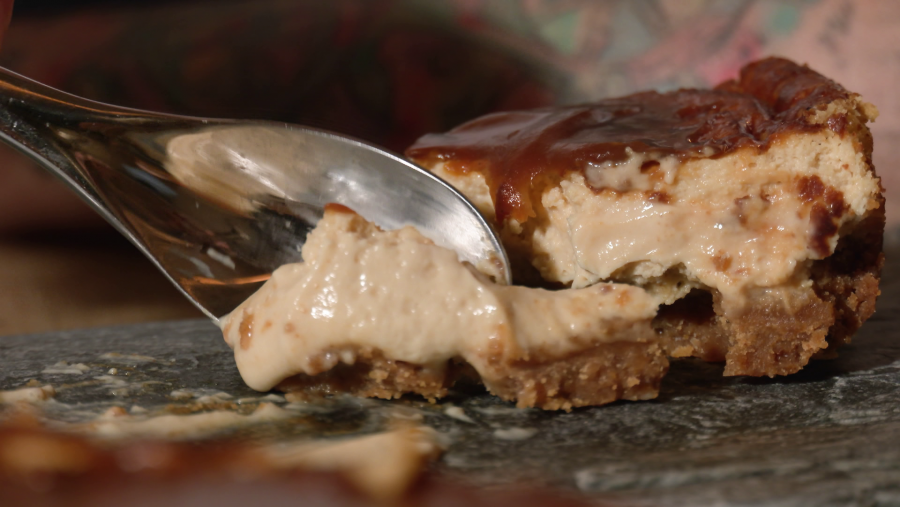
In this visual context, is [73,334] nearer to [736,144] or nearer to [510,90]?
[736,144]

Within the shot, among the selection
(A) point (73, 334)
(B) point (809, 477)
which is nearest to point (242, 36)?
(A) point (73, 334)

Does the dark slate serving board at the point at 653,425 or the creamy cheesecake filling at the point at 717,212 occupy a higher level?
the creamy cheesecake filling at the point at 717,212

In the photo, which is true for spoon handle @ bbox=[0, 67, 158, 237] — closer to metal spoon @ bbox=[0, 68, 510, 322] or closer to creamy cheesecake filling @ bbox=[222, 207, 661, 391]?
metal spoon @ bbox=[0, 68, 510, 322]

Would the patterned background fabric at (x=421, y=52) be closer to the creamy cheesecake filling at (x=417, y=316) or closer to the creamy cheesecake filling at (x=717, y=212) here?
A: the creamy cheesecake filling at (x=717, y=212)

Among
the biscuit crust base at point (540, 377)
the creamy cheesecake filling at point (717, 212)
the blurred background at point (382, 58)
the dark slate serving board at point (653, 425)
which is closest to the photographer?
the dark slate serving board at point (653, 425)

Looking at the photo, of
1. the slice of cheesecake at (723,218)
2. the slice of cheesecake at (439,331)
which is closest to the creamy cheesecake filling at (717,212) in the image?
the slice of cheesecake at (723,218)
